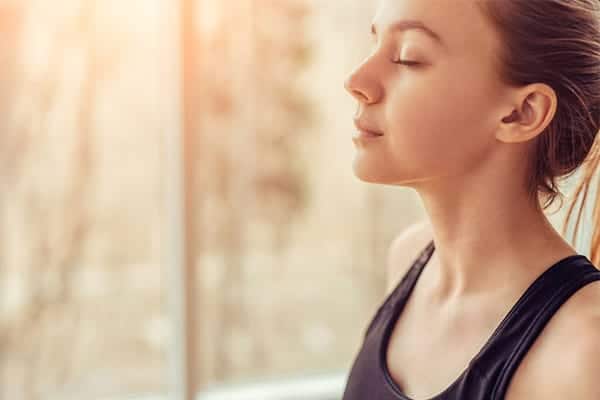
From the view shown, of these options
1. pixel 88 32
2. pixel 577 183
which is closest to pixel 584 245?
pixel 577 183

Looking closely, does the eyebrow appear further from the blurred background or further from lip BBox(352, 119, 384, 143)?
the blurred background

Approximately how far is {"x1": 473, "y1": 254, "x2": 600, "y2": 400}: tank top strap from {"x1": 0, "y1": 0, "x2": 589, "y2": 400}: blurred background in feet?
4.12

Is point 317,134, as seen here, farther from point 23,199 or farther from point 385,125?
point 385,125

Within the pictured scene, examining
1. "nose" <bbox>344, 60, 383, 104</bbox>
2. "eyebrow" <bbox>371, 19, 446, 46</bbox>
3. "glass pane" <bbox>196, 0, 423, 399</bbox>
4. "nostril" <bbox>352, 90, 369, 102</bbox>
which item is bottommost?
"glass pane" <bbox>196, 0, 423, 399</bbox>

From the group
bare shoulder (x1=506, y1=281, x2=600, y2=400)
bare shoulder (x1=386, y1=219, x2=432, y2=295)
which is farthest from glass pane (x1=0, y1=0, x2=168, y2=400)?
bare shoulder (x1=506, y1=281, x2=600, y2=400)

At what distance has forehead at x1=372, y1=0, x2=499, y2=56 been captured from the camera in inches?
38.3

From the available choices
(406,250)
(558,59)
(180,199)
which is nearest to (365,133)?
(558,59)

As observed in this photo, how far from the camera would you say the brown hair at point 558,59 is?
3.11ft

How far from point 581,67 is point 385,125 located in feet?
0.77

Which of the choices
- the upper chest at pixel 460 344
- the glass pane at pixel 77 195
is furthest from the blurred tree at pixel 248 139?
the upper chest at pixel 460 344

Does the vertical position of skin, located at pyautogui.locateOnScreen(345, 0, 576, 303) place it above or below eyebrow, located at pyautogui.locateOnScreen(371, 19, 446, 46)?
below

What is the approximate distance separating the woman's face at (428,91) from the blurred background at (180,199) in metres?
1.11

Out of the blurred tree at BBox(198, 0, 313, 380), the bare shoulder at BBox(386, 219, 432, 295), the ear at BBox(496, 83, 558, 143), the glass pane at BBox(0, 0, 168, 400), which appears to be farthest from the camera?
the blurred tree at BBox(198, 0, 313, 380)

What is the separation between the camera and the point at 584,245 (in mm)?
1198
